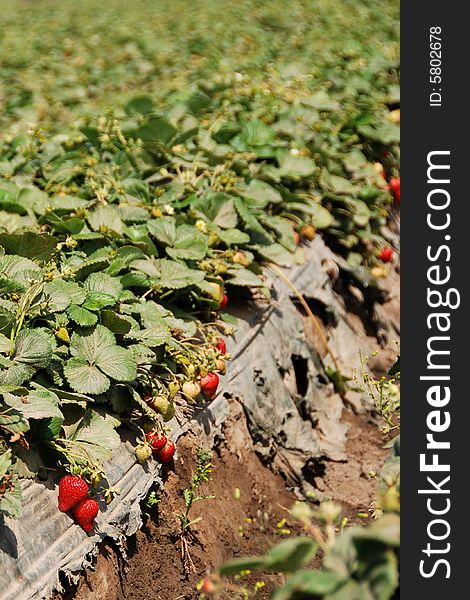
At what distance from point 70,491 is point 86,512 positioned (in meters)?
0.08

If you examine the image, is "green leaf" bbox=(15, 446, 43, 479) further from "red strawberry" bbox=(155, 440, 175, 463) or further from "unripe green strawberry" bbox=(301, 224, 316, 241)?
"unripe green strawberry" bbox=(301, 224, 316, 241)

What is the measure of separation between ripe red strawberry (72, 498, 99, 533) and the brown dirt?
0.12m

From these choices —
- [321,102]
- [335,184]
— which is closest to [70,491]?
[335,184]

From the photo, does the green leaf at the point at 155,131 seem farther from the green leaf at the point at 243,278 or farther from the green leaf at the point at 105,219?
the green leaf at the point at 243,278

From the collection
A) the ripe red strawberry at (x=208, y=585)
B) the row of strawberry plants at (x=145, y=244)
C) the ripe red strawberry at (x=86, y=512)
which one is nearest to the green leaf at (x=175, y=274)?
the row of strawberry plants at (x=145, y=244)

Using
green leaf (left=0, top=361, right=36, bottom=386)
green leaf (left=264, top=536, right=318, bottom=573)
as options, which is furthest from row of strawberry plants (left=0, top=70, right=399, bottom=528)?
green leaf (left=264, top=536, right=318, bottom=573)

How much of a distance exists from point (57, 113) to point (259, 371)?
3.64m

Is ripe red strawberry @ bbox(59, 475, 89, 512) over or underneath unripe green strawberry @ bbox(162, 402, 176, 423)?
underneath

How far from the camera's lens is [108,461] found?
270 centimetres

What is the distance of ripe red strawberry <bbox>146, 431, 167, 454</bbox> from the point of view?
111 inches

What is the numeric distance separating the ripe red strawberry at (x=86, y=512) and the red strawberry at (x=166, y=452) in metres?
0.41

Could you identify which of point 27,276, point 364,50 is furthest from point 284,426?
point 364,50

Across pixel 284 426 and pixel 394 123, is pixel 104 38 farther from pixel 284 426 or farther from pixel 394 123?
pixel 284 426

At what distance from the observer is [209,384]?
10.4 feet
